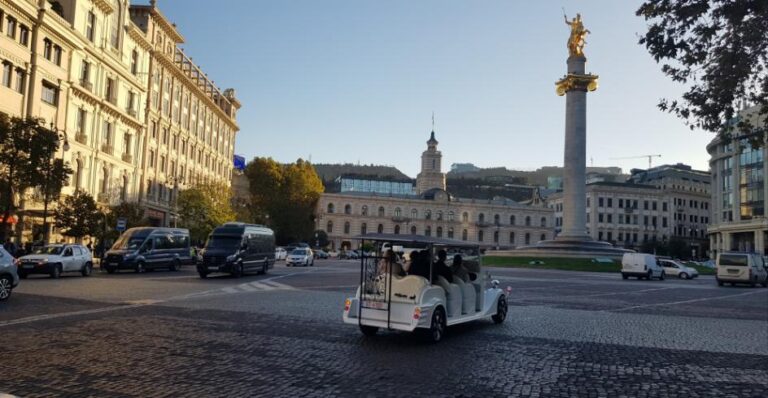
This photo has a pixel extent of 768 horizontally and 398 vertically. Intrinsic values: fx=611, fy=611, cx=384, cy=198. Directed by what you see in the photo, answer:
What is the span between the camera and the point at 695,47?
9.18m

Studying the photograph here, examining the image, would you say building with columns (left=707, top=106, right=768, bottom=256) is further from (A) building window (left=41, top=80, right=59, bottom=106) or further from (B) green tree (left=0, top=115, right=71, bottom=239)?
(B) green tree (left=0, top=115, right=71, bottom=239)

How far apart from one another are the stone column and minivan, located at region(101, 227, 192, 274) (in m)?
39.6

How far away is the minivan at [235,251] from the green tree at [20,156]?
8632mm

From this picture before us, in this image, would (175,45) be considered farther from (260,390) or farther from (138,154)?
(260,390)

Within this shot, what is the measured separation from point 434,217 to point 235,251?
4041 inches

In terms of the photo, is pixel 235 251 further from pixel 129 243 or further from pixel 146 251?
pixel 129 243

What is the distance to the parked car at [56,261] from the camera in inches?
988

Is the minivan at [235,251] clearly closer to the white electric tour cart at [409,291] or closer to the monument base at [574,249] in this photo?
the white electric tour cart at [409,291]

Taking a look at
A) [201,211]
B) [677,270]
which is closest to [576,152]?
[677,270]

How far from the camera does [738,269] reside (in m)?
35.9

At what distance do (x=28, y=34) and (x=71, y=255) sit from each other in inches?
653

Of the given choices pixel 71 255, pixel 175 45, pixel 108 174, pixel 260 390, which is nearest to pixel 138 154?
pixel 108 174

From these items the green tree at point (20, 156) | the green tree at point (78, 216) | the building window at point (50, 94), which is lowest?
the green tree at point (78, 216)

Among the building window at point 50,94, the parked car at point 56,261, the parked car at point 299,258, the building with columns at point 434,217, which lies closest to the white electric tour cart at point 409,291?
the parked car at point 56,261
